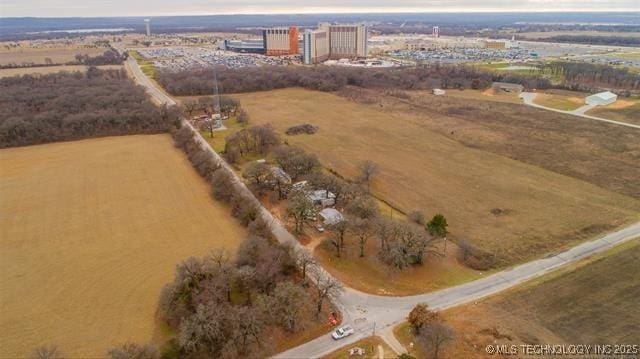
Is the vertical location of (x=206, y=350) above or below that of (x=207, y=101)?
below

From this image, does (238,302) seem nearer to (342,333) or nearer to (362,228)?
(342,333)

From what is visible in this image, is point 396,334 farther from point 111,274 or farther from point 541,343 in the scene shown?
point 111,274

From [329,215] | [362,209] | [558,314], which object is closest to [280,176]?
[329,215]

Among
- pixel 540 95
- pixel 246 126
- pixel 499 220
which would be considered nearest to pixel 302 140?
pixel 246 126

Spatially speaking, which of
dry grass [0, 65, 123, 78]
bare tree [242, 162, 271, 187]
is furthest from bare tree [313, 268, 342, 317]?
dry grass [0, 65, 123, 78]

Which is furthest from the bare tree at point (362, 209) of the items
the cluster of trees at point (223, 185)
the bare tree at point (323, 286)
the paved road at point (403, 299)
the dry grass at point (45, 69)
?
the dry grass at point (45, 69)

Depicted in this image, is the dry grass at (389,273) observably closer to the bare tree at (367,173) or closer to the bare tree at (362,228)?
the bare tree at (362,228)

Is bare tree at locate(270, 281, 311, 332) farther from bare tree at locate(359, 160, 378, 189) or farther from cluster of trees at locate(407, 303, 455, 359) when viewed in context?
bare tree at locate(359, 160, 378, 189)
